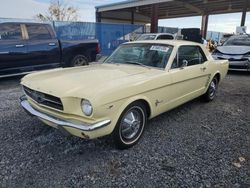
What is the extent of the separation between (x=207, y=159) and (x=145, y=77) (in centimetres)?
143

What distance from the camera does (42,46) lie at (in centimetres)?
750

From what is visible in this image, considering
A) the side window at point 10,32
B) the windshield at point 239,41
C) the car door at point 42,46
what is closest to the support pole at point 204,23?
the windshield at point 239,41

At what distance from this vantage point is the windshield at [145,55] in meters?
3.92

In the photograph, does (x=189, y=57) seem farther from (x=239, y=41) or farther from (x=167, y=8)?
(x=167, y=8)

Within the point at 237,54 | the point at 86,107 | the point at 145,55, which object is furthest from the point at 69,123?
the point at 237,54

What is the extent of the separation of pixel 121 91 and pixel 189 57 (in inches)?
88.5

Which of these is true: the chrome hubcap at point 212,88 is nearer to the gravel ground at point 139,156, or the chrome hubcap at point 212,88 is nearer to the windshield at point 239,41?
the gravel ground at point 139,156

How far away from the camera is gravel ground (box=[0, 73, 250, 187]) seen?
262 cm

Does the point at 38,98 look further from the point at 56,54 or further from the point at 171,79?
the point at 56,54

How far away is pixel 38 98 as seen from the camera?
313 centimetres

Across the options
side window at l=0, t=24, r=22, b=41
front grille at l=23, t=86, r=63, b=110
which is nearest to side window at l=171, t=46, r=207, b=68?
front grille at l=23, t=86, r=63, b=110

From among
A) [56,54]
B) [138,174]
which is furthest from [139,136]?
[56,54]

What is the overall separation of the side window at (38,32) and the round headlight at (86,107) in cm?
566

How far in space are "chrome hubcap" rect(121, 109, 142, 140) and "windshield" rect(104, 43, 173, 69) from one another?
3.33ft
